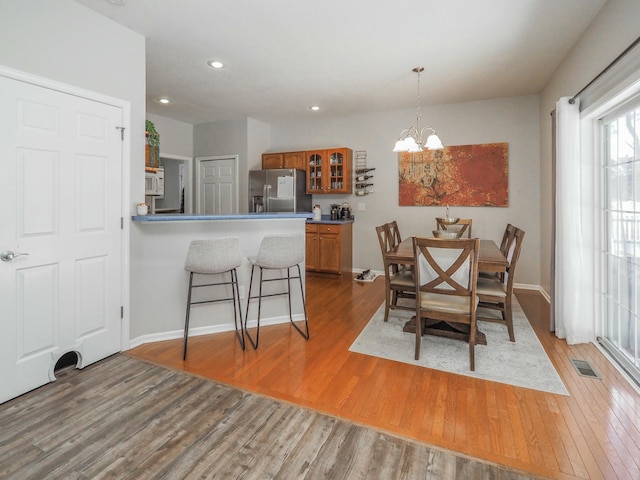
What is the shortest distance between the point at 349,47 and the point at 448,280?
2378 mm

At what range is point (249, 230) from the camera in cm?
326

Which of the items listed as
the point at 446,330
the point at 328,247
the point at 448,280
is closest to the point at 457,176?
the point at 328,247

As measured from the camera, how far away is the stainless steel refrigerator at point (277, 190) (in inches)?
225

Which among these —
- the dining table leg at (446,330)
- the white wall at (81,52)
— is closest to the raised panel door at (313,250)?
the dining table leg at (446,330)

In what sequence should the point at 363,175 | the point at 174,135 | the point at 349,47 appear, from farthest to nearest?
the point at 174,135 < the point at 363,175 < the point at 349,47

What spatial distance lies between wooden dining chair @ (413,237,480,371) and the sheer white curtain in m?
1.03

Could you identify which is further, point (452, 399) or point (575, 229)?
point (575, 229)

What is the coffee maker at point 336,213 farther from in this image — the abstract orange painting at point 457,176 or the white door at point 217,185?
the white door at point 217,185

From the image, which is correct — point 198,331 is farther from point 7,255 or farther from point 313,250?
point 313,250

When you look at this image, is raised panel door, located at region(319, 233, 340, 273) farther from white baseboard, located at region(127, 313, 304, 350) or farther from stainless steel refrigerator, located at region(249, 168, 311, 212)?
white baseboard, located at region(127, 313, 304, 350)

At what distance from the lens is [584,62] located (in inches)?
116

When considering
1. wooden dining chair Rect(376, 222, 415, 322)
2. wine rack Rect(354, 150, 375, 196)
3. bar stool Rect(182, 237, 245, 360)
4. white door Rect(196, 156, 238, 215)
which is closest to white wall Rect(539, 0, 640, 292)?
wooden dining chair Rect(376, 222, 415, 322)

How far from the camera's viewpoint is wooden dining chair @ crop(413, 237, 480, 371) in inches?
97.9

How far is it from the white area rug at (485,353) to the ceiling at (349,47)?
2696mm
